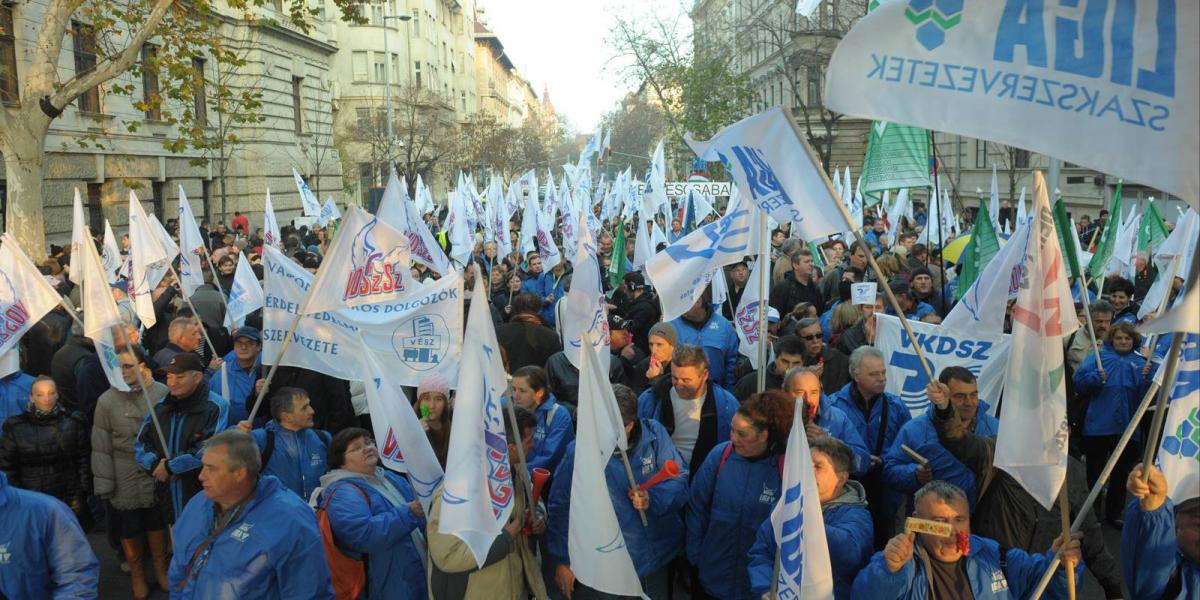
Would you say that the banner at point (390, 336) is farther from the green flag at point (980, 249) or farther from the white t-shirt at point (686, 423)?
the green flag at point (980, 249)

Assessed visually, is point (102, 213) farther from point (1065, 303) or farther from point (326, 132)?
point (1065, 303)

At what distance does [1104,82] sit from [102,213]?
83.2 feet

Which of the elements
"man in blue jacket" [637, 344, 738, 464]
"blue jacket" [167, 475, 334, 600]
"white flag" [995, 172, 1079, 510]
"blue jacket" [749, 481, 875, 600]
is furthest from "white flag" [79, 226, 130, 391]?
"white flag" [995, 172, 1079, 510]

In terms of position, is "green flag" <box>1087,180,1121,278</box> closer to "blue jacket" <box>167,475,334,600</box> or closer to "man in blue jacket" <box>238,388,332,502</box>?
"man in blue jacket" <box>238,388,332,502</box>

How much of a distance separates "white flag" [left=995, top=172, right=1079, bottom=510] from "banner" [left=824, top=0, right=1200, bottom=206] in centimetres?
68

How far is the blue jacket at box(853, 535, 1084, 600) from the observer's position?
3479 millimetres

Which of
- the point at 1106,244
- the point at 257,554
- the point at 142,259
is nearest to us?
the point at 257,554

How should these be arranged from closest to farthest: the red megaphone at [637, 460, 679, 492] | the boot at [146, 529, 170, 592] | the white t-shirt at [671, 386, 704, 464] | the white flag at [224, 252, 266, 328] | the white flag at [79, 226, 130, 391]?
1. the red megaphone at [637, 460, 679, 492]
2. the white t-shirt at [671, 386, 704, 464]
3. the white flag at [79, 226, 130, 391]
4. the boot at [146, 529, 170, 592]
5. the white flag at [224, 252, 266, 328]

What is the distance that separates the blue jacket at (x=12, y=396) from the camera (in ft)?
21.5

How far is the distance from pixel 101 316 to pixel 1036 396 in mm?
5303

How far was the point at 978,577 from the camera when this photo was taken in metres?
3.55

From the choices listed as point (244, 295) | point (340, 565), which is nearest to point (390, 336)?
point (340, 565)

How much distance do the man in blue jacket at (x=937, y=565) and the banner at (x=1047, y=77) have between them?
1.34 meters

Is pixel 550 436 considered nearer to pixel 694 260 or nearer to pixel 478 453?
pixel 478 453
